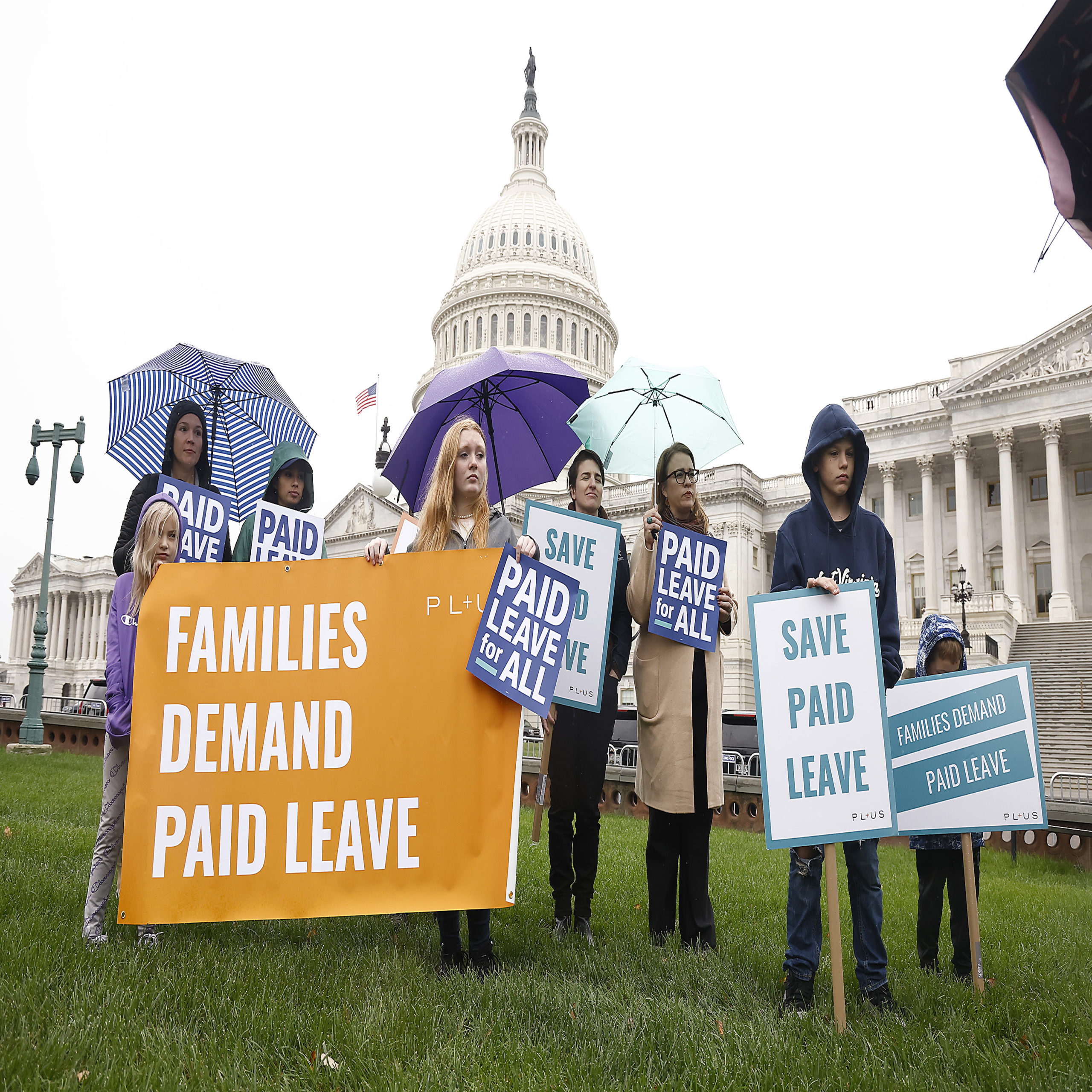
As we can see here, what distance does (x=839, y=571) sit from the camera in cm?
422

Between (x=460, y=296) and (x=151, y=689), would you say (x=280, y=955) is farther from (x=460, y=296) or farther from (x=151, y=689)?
(x=460, y=296)

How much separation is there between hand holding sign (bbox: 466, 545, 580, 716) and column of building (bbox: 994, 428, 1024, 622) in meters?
43.1

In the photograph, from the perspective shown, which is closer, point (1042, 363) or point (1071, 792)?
point (1071, 792)

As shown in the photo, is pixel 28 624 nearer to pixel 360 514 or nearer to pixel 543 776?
pixel 360 514

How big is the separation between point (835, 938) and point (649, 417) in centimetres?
411

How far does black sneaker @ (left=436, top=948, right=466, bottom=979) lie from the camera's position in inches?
153

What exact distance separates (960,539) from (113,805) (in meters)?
46.6

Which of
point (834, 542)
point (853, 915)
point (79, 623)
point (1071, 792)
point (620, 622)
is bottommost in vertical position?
point (1071, 792)

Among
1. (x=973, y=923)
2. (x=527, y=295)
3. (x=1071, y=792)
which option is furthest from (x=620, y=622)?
(x=527, y=295)

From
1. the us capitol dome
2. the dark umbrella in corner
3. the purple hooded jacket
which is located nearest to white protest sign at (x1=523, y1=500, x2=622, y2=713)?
the purple hooded jacket

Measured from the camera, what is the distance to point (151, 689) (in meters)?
4.09

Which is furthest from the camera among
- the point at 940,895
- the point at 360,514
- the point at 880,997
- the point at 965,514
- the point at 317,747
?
the point at 360,514

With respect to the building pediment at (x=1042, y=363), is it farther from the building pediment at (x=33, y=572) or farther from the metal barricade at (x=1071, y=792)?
the building pediment at (x=33, y=572)

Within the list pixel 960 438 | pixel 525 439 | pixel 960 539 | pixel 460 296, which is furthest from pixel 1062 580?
pixel 460 296
